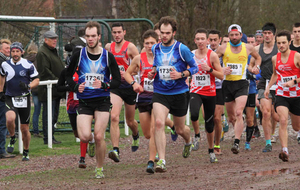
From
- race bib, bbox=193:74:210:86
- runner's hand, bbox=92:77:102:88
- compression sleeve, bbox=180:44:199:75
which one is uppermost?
compression sleeve, bbox=180:44:199:75

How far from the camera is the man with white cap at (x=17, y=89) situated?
1100 centimetres

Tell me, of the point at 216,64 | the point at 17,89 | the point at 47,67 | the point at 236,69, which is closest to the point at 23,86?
the point at 17,89

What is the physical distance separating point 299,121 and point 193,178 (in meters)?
3.06

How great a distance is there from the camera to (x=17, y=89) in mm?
11055

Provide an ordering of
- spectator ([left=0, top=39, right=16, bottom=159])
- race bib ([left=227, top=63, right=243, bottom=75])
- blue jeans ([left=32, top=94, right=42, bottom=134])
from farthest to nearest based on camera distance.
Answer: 1. blue jeans ([left=32, top=94, right=42, bottom=134])
2. race bib ([left=227, top=63, right=243, bottom=75])
3. spectator ([left=0, top=39, right=16, bottom=159])

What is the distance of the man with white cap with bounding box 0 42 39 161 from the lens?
11.0 metres

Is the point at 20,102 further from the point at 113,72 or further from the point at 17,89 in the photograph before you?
the point at 113,72

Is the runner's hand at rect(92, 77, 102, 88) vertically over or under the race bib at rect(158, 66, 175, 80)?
under

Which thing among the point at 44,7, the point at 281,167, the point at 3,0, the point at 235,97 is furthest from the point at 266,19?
the point at 281,167

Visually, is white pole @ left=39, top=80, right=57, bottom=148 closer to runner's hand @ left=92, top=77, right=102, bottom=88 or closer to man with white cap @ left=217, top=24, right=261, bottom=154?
man with white cap @ left=217, top=24, right=261, bottom=154

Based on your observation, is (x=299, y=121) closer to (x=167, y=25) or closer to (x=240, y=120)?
(x=240, y=120)

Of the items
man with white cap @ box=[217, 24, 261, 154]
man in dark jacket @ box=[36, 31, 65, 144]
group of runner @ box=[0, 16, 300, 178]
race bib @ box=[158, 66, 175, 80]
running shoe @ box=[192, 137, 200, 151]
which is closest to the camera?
group of runner @ box=[0, 16, 300, 178]

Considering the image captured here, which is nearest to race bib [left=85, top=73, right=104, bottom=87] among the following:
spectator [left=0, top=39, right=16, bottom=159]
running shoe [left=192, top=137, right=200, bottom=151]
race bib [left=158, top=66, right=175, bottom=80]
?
race bib [left=158, top=66, right=175, bottom=80]

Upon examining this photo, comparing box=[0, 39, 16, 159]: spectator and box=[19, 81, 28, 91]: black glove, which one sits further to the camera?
box=[0, 39, 16, 159]: spectator
